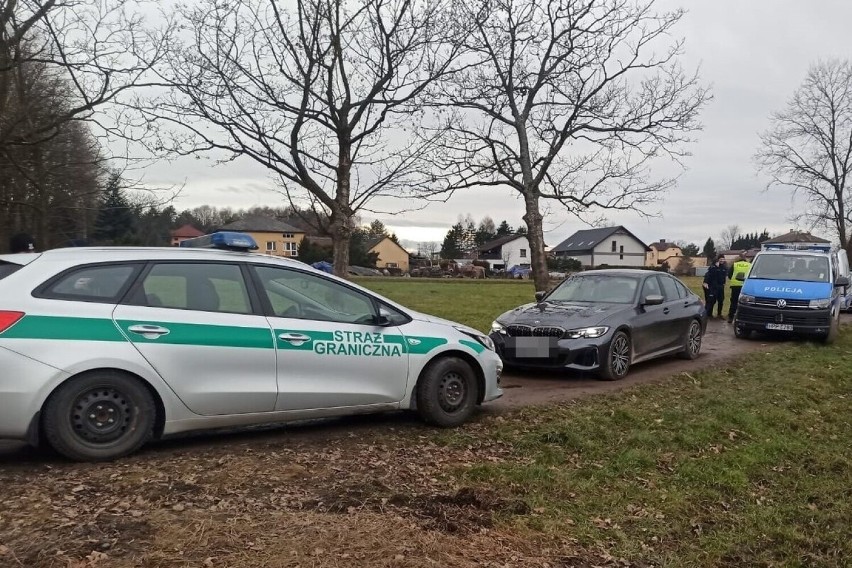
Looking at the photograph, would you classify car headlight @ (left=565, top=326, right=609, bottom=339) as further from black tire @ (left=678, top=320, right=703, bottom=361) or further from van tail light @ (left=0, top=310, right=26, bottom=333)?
van tail light @ (left=0, top=310, right=26, bottom=333)

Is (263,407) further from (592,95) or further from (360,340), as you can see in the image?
(592,95)

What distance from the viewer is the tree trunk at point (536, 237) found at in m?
15.2

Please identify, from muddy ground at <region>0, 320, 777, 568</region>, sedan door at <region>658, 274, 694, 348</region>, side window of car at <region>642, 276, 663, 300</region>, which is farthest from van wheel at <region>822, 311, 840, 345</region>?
muddy ground at <region>0, 320, 777, 568</region>

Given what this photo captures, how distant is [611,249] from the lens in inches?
3760

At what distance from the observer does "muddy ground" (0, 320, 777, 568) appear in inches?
134

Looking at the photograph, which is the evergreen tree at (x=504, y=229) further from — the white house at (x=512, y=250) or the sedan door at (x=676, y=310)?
the sedan door at (x=676, y=310)

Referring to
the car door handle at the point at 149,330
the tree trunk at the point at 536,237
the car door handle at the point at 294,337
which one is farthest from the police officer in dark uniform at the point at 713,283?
the car door handle at the point at 149,330

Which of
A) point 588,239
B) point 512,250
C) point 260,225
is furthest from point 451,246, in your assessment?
point 260,225

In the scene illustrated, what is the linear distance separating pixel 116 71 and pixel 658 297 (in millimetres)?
8731

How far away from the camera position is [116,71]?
10.0 metres

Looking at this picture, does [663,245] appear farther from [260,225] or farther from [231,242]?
[231,242]

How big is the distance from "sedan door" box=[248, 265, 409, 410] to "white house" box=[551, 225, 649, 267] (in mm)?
90017

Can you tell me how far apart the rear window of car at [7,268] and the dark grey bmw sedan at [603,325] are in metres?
5.74

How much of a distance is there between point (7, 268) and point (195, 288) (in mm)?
1280
